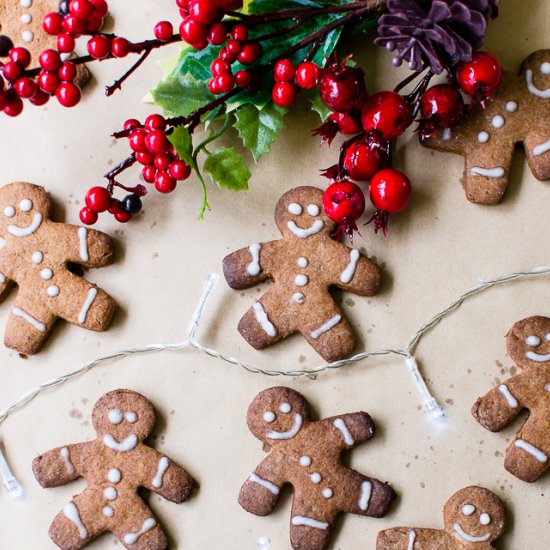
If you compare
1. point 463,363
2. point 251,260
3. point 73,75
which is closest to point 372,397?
point 463,363

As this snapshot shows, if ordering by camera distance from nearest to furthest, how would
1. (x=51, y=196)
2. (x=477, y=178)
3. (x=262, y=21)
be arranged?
(x=262, y=21), (x=477, y=178), (x=51, y=196)

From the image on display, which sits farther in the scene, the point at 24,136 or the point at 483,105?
the point at 24,136

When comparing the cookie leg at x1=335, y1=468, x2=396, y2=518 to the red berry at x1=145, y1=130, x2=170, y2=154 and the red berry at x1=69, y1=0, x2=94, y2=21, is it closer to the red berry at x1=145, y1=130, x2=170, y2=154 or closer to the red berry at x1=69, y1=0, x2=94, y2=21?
the red berry at x1=145, y1=130, x2=170, y2=154

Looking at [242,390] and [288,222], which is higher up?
[288,222]

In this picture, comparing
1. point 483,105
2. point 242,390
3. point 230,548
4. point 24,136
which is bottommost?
point 230,548

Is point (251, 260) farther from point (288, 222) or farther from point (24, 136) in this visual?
point (24, 136)

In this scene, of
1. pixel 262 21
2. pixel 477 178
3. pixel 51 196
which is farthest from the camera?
pixel 51 196

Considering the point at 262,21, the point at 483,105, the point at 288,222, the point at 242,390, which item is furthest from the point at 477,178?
the point at 242,390

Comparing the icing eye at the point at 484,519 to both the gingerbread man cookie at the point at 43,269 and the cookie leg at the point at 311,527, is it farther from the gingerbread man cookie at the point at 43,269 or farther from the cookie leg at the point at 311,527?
Result: the gingerbread man cookie at the point at 43,269

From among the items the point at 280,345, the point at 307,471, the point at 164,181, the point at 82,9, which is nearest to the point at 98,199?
the point at 164,181
